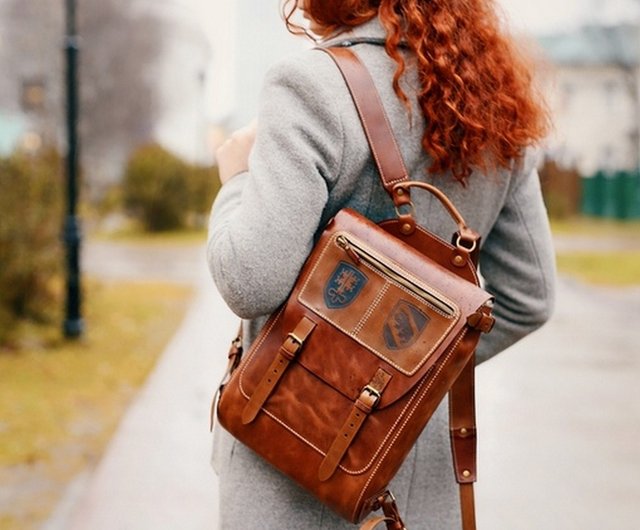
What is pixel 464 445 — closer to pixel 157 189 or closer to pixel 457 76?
pixel 457 76

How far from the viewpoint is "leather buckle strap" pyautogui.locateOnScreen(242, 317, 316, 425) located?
5.19 feet

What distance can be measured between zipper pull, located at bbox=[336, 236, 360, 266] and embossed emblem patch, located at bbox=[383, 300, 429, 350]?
0.10 metres

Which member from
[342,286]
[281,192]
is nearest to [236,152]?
[281,192]

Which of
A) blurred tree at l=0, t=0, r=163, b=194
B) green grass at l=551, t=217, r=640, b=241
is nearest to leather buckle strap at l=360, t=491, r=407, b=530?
blurred tree at l=0, t=0, r=163, b=194

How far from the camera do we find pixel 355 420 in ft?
5.09

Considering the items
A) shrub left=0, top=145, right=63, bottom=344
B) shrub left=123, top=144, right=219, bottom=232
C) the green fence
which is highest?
shrub left=0, top=145, right=63, bottom=344

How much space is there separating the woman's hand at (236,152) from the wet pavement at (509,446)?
9.52 ft

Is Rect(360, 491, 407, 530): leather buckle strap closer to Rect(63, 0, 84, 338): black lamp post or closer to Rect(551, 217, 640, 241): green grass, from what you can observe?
Rect(63, 0, 84, 338): black lamp post

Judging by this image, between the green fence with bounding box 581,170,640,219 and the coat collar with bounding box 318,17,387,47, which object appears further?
the green fence with bounding box 581,170,640,219

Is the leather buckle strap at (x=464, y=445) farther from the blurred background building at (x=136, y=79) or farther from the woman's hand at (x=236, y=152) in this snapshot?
the blurred background building at (x=136, y=79)

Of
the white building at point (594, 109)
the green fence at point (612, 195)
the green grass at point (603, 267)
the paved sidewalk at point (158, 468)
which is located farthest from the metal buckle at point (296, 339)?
the white building at point (594, 109)

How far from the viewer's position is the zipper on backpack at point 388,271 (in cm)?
154

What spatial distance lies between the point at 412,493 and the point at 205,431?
422 cm

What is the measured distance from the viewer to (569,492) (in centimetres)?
490
